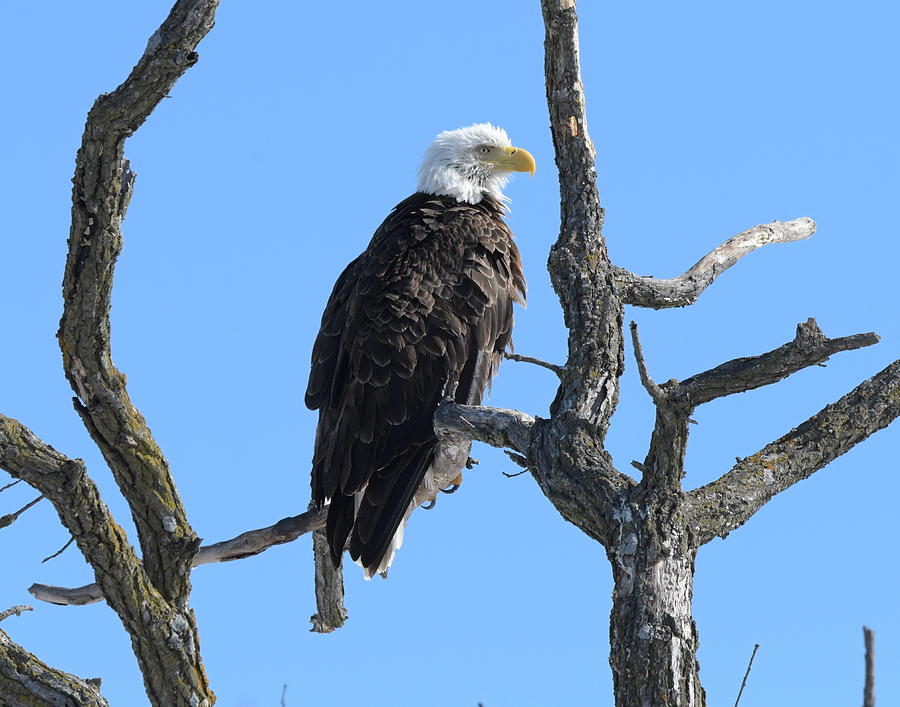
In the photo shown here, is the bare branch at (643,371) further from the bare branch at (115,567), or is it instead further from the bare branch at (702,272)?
the bare branch at (115,567)

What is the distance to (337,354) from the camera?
5.81 metres

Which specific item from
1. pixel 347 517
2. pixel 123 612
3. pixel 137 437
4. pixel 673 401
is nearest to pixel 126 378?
pixel 137 437

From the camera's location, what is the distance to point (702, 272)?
5.80 metres

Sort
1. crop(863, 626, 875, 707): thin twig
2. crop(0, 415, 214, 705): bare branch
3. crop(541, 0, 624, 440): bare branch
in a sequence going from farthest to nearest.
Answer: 1. crop(541, 0, 624, 440): bare branch
2. crop(0, 415, 214, 705): bare branch
3. crop(863, 626, 875, 707): thin twig

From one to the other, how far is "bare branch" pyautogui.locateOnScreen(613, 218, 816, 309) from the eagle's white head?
52.4 inches

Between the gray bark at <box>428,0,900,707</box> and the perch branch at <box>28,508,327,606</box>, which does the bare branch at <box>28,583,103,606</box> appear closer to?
the perch branch at <box>28,508,327,606</box>

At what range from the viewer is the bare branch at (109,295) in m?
3.53

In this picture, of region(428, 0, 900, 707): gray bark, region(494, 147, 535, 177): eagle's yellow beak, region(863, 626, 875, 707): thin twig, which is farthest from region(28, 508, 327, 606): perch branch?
region(863, 626, 875, 707): thin twig

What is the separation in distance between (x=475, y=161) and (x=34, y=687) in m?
3.89

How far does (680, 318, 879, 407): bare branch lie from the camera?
3.31 metres

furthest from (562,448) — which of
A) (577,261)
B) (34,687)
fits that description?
(34,687)

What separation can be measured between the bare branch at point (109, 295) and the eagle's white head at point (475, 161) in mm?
2902

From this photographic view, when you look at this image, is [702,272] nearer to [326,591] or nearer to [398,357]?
[398,357]

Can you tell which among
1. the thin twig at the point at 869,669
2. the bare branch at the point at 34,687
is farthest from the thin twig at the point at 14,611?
the thin twig at the point at 869,669
